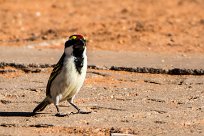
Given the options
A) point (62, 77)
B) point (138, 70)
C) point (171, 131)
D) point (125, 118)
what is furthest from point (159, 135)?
point (138, 70)

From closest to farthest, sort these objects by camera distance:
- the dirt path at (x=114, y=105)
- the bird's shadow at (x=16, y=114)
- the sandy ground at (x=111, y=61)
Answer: the dirt path at (x=114, y=105) < the sandy ground at (x=111, y=61) < the bird's shadow at (x=16, y=114)

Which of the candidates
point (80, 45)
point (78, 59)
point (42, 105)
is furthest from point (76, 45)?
point (42, 105)

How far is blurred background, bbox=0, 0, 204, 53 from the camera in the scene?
13.7m

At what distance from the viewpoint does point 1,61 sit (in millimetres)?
11422

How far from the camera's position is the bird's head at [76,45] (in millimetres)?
8227

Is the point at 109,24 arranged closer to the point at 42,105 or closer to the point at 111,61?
the point at 111,61

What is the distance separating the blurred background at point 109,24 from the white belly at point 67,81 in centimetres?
497

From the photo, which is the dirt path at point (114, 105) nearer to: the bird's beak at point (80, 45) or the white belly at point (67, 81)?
the white belly at point (67, 81)

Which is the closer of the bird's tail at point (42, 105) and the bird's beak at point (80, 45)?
the bird's beak at point (80, 45)

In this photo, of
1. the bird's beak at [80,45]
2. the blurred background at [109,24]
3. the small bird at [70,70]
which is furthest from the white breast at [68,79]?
the blurred background at [109,24]

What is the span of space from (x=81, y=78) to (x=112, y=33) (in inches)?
245

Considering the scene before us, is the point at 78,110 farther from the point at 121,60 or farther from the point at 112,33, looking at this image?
the point at 112,33

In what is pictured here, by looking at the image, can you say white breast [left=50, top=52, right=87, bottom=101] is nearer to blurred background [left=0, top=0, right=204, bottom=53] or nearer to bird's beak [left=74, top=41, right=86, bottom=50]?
bird's beak [left=74, top=41, right=86, bottom=50]

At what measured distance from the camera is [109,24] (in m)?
15.5
